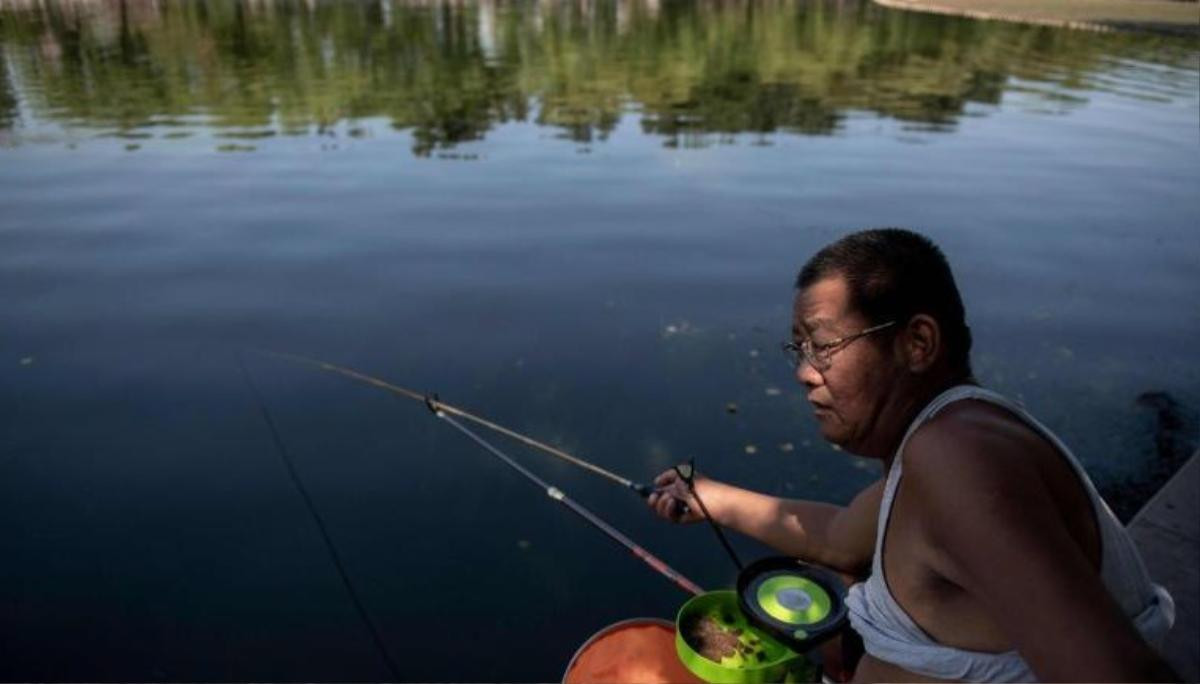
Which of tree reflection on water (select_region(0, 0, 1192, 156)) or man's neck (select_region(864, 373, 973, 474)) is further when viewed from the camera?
tree reflection on water (select_region(0, 0, 1192, 156))

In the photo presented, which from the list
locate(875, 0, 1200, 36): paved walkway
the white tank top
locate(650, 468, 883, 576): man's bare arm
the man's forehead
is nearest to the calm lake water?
locate(650, 468, 883, 576): man's bare arm

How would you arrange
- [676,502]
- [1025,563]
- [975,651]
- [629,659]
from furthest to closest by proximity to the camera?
1. [676,502]
2. [629,659]
3. [975,651]
4. [1025,563]

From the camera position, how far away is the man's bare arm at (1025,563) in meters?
1.51

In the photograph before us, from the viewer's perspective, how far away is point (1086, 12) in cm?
4438

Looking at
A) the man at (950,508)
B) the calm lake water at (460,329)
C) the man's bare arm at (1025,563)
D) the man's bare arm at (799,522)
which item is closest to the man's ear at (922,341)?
the man at (950,508)

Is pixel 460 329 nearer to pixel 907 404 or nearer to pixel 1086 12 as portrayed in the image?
pixel 907 404

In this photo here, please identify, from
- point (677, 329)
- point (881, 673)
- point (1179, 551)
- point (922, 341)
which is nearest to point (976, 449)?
point (922, 341)

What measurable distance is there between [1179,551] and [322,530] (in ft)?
15.6

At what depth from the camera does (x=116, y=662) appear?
4.34m

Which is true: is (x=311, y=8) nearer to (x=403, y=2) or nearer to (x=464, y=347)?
(x=403, y=2)

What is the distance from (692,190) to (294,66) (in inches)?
804

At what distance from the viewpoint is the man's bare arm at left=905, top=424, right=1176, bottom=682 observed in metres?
1.51

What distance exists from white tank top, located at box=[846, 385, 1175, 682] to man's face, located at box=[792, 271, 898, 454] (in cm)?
13

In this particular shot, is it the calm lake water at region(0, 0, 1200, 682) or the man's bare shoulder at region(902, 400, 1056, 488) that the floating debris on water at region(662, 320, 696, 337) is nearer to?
the calm lake water at region(0, 0, 1200, 682)
